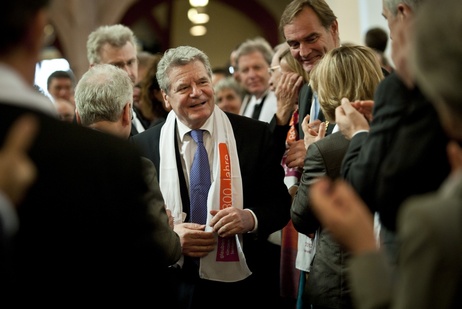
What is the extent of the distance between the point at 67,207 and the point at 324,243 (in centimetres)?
189

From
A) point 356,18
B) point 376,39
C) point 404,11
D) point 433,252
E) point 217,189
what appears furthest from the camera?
point 356,18

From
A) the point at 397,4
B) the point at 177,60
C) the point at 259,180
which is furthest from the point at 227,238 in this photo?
the point at 397,4

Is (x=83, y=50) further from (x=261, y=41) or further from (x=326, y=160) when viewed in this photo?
(x=326, y=160)

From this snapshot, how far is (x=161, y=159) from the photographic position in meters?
4.46

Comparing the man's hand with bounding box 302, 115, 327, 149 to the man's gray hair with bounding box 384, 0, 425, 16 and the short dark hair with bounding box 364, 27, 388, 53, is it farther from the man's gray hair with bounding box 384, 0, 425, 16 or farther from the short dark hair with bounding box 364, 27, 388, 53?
the short dark hair with bounding box 364, 27, 388, 53

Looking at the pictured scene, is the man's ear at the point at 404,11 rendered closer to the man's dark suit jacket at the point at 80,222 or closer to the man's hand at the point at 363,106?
the man's hand at the point at 363,106

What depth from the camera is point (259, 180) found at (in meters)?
4.50

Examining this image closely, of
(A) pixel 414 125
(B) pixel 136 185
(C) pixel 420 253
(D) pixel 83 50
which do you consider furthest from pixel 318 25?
(D) pixel 83 50

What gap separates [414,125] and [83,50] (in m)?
14.2

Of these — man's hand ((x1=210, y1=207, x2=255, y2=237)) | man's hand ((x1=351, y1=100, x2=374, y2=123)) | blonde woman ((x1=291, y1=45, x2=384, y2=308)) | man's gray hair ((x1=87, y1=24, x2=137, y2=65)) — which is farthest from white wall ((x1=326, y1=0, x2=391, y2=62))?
man's hand ((x1=351, y1=100, x2=374, y2=123))

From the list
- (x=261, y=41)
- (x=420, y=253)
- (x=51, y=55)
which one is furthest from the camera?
(x=51, y=55)

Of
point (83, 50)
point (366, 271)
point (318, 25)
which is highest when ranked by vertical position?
point (83, 50)

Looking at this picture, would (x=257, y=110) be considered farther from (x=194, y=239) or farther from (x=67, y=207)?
(x=67, y=207)

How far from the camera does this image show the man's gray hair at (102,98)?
3.85 metres
